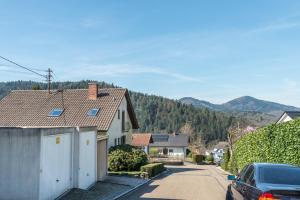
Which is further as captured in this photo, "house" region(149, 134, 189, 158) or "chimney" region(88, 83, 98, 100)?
"house" region(149, 134, 189, 158)

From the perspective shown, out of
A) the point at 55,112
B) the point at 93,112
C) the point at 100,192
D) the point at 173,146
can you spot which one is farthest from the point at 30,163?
the point at 173,146

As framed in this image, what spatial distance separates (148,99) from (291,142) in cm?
17248

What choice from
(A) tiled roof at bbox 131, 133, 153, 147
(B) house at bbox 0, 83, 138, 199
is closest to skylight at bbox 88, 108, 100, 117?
(B) house at bbox 0, 83, 138, 199

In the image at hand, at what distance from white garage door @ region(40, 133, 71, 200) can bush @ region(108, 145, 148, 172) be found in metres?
14.0

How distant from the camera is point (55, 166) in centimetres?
1553

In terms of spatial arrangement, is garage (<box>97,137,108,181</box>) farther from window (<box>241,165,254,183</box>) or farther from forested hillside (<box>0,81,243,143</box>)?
forested hillside (<box>0,81,243,143</box>)

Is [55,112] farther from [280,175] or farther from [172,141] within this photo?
[172,141]

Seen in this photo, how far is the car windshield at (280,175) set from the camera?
9281mm

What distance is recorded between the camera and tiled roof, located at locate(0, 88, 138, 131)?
3488 cm

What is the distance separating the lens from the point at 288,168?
32.9 feet

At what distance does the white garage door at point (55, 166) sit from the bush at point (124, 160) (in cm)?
1400

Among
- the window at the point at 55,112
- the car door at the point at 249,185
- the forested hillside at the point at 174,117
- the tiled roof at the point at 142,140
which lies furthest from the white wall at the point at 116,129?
the forested hillside at the point at 174,117

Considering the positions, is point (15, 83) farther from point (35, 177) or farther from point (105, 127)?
point (35, 177)

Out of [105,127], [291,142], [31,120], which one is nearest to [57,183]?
[291,142]
